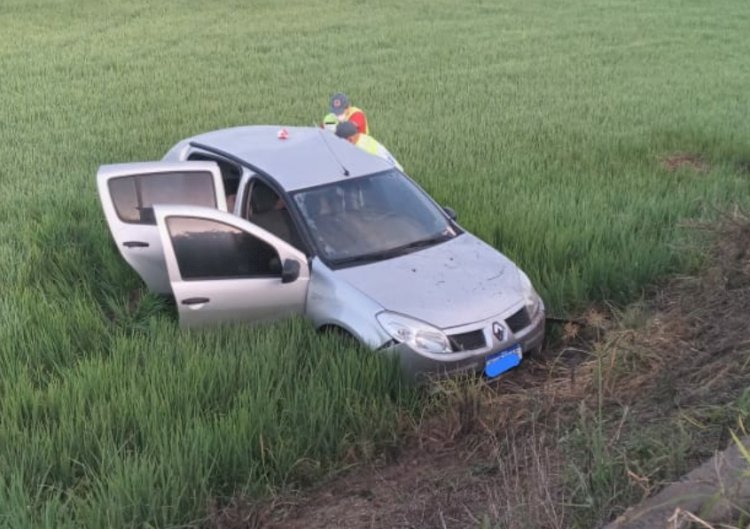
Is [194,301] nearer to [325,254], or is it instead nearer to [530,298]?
[325,254]

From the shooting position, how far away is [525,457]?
4.10 metres

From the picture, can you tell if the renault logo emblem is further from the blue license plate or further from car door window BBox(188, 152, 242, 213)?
car door window BBox(188, 152, 242, 213)

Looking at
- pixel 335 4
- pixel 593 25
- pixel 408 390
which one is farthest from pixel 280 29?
pixel 408 390

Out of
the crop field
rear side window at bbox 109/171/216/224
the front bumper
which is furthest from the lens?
rear side window at bbox 109/171/216/224

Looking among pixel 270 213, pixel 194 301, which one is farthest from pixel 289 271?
pixel 270 213

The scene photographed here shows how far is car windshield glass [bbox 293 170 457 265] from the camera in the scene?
252 inches

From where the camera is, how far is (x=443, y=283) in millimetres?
5973

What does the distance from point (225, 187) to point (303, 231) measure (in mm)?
1249

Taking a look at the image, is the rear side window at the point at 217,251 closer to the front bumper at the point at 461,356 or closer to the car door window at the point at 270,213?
the car door window at the point at 270,213

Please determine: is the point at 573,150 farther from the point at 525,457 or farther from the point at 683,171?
the point at 525,457

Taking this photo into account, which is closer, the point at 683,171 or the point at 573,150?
the point at 683,171

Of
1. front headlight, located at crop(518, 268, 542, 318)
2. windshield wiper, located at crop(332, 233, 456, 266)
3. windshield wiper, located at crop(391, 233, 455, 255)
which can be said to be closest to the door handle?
windshield wiper, located at crop(332, 233, 456, 266)

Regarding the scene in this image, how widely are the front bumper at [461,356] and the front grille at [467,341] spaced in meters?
0.02

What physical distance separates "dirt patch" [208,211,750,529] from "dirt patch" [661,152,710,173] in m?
5.54
